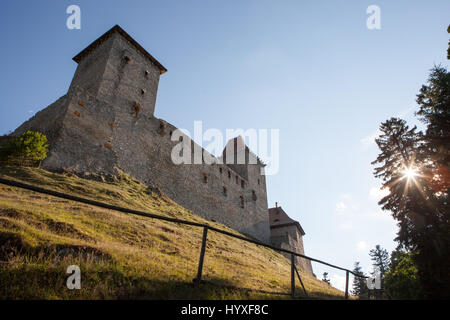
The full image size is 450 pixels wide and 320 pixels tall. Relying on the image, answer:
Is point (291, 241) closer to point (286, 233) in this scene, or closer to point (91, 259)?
point (286, 233)

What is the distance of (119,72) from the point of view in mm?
18984

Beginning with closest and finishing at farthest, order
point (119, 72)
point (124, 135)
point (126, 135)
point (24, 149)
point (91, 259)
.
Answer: point (91, 259)
point (24, 149)
point (124, 135)
point (126, 135)
point (119, 72)

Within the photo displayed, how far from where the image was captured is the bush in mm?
10805

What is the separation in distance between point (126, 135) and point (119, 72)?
19.2 feet

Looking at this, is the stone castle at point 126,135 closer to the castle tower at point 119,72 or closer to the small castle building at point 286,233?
the castle tower at point 119,72

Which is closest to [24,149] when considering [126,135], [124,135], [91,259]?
[124,135]

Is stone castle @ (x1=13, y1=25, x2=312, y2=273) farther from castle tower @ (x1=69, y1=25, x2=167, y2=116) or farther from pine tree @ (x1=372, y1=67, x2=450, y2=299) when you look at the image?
pine tree @ (x1=372, y1=67, x2=450, y2=299)

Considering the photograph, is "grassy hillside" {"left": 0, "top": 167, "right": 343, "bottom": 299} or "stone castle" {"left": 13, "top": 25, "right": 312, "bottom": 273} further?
"stone castle" {"left": 13, "top": 25, "right": 312, "bottom": 273}

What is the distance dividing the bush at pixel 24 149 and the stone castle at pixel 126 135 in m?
0.52

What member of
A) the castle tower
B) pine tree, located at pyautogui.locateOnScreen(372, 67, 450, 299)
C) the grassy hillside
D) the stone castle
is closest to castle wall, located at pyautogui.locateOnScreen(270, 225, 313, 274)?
the stone castle

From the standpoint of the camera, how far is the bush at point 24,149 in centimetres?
1080

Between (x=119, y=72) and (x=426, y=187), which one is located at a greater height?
(x=119, y=72)

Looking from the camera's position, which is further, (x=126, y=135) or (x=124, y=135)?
(x=126, y=135)
